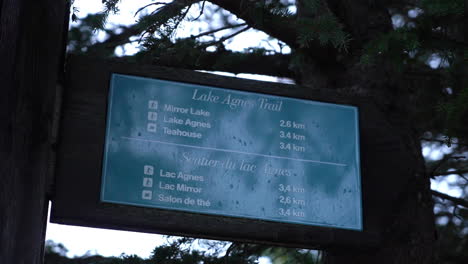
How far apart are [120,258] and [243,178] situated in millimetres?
1153

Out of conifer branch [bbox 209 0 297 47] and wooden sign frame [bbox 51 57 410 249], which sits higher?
conifer branch [bbox 209 0 297 47]

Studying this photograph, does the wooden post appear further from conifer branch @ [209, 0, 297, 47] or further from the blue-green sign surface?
conifer branch @ [209, 0, 297, 47]

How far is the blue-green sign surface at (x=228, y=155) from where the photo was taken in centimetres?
307

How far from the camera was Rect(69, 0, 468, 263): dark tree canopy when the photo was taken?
356 centimetres

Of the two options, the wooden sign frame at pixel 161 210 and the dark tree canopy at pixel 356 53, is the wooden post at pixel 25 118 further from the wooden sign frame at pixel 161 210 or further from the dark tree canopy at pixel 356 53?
the dark tree canopy at pixel 356 53

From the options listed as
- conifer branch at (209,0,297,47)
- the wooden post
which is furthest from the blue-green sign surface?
conifer branch at (209,0,297,47)

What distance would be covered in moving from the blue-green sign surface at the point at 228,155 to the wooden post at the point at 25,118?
0.94 feet

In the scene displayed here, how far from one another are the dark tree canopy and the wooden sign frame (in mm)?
223

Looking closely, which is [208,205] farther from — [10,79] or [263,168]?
[10,79]

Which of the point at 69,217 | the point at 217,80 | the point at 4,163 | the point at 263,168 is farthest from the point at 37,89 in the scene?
the point at 263,168

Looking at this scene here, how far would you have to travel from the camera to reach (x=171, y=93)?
3256 millimetres

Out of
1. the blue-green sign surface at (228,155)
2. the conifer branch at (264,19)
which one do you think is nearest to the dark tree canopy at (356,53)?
the conifer branch at (264,19)

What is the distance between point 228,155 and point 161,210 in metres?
0.41

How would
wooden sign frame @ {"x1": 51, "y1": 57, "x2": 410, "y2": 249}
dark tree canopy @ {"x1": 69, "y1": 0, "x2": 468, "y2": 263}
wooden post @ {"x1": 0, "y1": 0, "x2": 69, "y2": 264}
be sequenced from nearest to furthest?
wooden post @ {"x1": 0, "y1": 0, "x2": 69, "y2": 264}, wooden sign frame @ {"x1": 51, "y1": 57, "x2": 410, "y2": 249}, dark tree canopy @ {"x1": 69, "y1": 0, "x2": 468, "y2": 263}
